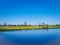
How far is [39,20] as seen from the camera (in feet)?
9.66

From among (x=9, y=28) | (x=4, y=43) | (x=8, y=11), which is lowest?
(x=4, y=43)

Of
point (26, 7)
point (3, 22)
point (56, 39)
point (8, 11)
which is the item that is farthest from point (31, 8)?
point (56, 39)

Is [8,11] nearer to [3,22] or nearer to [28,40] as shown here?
[3,22]

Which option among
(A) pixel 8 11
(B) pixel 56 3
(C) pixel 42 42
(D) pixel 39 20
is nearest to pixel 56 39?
(C) pixel 42 42

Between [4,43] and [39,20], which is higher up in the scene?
[39,20]

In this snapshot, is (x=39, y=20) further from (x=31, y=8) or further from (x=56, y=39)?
(x=56, y=39)

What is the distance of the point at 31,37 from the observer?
2859 millimetres

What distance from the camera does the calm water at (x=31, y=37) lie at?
9.28 ft

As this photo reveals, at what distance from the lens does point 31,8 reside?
2.93 meters

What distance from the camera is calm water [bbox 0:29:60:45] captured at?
283cm

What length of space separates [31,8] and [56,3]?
0.57 meters

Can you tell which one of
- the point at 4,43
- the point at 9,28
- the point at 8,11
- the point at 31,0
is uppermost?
the point at 31,0

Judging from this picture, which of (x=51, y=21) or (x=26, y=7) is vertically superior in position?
(x=26, y=7)

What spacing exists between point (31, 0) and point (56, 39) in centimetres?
102
